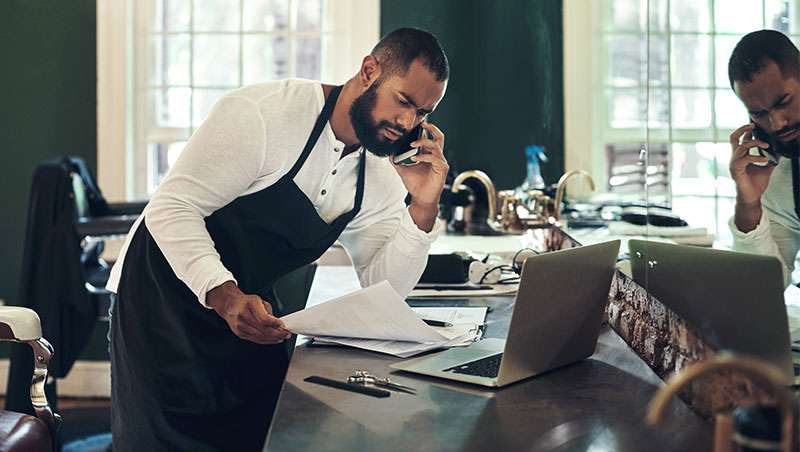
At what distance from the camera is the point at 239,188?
219cm

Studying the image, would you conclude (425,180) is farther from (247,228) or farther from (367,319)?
(367,319)

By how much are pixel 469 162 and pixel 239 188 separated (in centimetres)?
261

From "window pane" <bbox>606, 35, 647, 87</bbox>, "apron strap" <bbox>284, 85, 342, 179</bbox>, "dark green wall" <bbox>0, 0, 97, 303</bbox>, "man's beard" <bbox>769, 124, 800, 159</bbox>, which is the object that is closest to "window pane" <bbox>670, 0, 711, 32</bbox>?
"man's beard" <bbox>769, 124, 800, 159</bbox>

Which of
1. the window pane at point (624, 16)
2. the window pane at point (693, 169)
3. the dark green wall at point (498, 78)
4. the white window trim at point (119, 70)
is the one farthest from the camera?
the white window trim at point (119, 70)

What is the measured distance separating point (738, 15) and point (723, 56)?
0.26 ft

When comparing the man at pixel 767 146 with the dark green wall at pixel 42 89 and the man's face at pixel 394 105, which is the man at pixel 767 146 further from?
the dark green wall at pixel 42 89

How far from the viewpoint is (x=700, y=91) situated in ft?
4.97

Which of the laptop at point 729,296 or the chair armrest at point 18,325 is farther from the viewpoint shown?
the chair armrest at point 18,325

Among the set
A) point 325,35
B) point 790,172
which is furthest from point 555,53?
point 790,172

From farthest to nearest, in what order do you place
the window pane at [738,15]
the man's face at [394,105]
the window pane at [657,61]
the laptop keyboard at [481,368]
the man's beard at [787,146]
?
the man's face at [394,105] → the window pane at [657,61] → the laptop keyboard at [481,368] → the window pane at [738,15] → the man's beard at [787,146]

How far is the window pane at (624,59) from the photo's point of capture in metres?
3.84

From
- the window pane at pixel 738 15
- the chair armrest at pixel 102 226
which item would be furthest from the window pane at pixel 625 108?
the window pane at pixel 738 15

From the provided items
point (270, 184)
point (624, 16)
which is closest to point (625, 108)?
point (624, 16)

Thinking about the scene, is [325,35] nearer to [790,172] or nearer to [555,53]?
[555,53]
